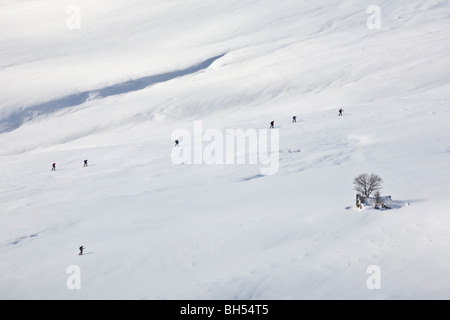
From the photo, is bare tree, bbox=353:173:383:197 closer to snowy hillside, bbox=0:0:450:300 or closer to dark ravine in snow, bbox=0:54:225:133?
snowy hillside, bbox=0:0:450:300

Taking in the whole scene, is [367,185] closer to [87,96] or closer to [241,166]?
[241,166]

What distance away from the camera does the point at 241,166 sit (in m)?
29.4

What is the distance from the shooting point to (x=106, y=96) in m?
67.8

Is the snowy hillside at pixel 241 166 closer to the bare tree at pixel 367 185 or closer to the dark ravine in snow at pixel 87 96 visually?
the dark ravine in snow at pixel 87 96

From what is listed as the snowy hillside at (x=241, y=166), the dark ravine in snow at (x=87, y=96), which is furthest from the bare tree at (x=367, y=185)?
the dark ravine in snow at (x=87, y=96)

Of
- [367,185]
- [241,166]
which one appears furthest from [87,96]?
[367,185]

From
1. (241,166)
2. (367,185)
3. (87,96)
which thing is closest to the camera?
(367,185)

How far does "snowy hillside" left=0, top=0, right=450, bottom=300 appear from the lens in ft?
53.3

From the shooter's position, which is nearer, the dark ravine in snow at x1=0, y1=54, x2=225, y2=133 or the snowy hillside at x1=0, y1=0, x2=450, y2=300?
the snowy hillside at x1=0, y1=0, x2=450, y2=300

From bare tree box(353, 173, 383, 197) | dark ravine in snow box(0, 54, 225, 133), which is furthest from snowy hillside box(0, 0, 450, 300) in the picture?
bare tree box(353, 173, 383, 197)

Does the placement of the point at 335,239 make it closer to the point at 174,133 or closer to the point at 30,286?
the point at 30,286

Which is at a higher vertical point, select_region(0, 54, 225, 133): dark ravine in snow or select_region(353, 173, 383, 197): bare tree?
select_region(0, 54, 225, 133): dark ravine in snow

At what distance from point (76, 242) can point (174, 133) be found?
76.9 feet

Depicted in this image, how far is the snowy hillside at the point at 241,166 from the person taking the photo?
16.2m
